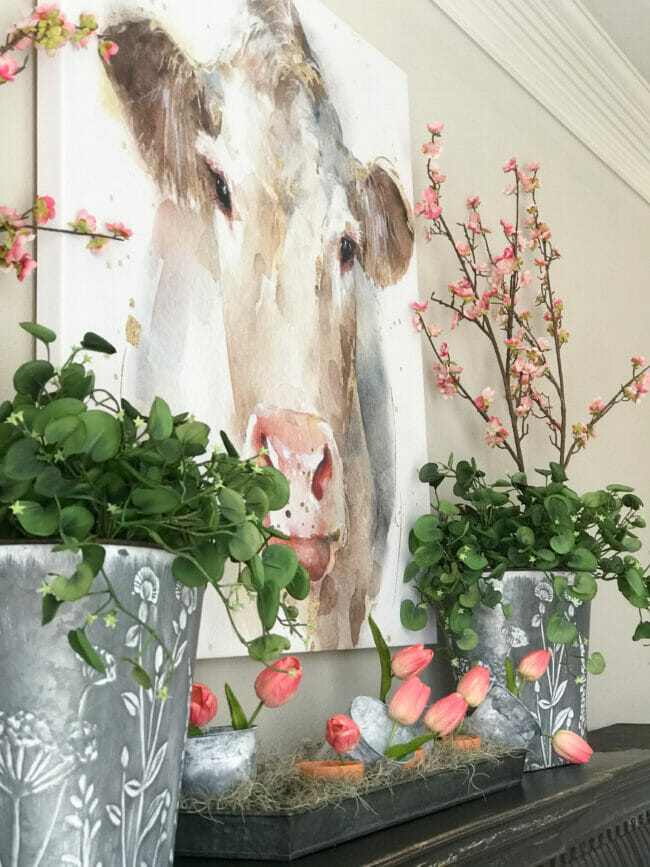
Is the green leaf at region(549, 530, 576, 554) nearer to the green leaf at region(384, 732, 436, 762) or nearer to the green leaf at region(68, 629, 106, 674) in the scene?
the green leaf at region(384, 732, 436, 762)

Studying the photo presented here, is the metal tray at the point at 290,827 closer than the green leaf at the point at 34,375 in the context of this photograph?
No

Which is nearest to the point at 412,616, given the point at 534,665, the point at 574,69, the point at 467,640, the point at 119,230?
the point at 467,640

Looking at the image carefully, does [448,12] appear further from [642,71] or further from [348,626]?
[348,626]

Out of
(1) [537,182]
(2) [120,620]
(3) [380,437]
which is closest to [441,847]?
(2) [120,620]

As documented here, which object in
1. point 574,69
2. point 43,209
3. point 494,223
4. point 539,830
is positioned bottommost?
point 539,830

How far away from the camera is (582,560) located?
155 cm

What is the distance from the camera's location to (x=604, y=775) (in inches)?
55.4

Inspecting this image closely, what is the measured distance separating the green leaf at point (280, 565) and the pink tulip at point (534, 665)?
73 cm

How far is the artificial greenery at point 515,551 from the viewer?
1546 millimetres

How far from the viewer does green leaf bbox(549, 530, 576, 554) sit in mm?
1511

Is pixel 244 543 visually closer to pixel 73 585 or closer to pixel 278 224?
pixel 73 585

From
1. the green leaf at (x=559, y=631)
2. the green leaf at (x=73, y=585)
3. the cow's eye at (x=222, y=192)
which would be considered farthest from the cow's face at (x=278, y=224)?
the green leaf at (x=73, y=585)

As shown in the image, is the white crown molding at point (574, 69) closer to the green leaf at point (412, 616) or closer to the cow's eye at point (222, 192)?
the cow's eye at point (222, 192)

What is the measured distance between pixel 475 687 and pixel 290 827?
47 cm
